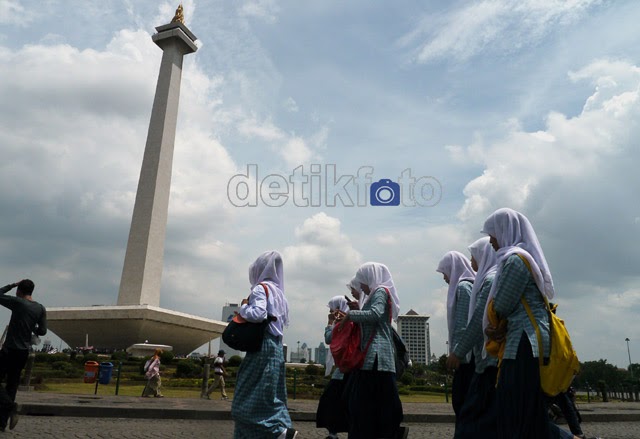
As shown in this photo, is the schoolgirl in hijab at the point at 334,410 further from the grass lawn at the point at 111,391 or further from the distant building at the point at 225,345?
the grass lawn at the point at 111,391

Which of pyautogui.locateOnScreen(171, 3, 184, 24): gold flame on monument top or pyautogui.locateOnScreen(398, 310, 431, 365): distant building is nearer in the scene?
pyautogui.locateOnScreen(171, 3, 184, 24): gold flame on monument top

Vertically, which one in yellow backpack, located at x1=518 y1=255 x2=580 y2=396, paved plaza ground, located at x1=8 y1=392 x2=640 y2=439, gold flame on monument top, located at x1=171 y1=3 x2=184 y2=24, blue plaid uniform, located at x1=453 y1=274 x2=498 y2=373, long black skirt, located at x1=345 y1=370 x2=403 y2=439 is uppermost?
gold flame on monument top, located at x1=171 y1=3 x2=184 y2=24

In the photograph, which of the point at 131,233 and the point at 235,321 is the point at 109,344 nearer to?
the point at 131,233

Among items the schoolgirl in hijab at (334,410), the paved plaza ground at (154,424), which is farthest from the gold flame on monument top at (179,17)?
the schoolgirl in hijab at (334,410)

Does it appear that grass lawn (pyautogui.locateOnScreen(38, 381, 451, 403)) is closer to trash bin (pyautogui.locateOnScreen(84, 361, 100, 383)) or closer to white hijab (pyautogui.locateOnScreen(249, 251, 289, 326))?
trash bin (pyautogui.locateOnScreen(84, 361, 100, 383))

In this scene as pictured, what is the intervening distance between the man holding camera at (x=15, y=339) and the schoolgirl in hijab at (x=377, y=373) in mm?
3695

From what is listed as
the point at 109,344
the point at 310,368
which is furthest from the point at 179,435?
the point at 109,344

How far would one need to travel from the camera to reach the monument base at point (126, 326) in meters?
31.6

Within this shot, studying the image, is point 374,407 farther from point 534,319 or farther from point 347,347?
point 534,319

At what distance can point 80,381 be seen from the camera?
19359mm

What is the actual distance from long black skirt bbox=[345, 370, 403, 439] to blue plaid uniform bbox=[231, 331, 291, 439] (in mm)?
571

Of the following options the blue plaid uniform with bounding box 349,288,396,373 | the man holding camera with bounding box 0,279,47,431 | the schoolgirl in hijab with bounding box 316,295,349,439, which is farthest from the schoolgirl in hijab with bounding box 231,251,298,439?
the man holding camera with bounding box 0,279,47,431

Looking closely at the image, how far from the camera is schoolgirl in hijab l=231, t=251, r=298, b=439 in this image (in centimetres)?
404

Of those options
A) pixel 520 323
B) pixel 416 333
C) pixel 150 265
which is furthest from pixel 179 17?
pixel 416 333
